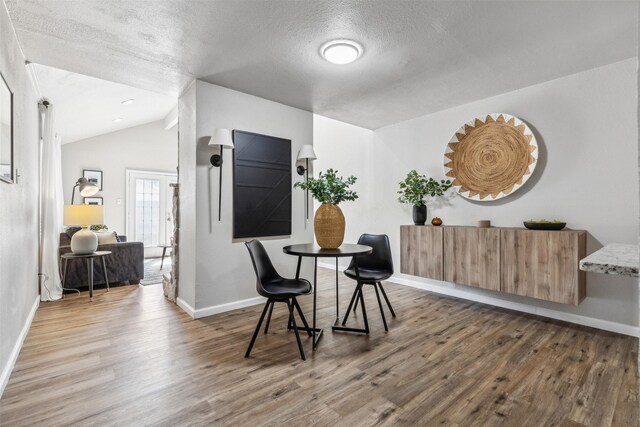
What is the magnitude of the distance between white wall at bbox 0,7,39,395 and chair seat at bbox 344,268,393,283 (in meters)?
2.45

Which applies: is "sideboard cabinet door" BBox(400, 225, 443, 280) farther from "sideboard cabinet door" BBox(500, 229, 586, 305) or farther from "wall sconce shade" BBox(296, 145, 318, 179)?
"wall sconce shade" BBox(296, 145, 318, 179)

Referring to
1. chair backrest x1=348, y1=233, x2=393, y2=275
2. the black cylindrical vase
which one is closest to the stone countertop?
chair backrest x1=348, y1=233, x2=393, y2=275

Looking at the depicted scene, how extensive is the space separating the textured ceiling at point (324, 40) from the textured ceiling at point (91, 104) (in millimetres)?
872

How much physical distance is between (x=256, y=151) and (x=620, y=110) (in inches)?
140

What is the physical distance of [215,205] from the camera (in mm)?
3203

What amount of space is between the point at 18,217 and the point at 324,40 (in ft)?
9.09

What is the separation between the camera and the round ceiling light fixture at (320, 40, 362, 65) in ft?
7.85

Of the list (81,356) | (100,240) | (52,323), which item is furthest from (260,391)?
(100,240)

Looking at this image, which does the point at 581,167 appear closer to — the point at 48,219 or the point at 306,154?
the point at 306,154

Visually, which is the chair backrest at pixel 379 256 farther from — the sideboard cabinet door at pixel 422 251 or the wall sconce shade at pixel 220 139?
the wall sconce shade at pixel 220 139

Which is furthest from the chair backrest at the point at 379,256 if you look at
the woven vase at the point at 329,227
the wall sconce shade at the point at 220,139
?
the wall sconce shade at the point at 220,139

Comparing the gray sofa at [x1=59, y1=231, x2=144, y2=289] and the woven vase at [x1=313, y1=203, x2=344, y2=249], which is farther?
the gray sofa at [x1=59, y1=231, x2=144, y2=289]

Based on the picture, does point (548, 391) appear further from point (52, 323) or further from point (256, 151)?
point (52, 323)

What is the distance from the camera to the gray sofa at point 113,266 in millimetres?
3996
